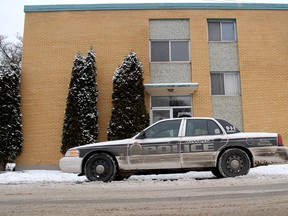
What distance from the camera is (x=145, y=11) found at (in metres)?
17.9

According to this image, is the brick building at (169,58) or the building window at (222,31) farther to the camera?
the building window at (222,31)

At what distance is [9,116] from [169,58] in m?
8.10

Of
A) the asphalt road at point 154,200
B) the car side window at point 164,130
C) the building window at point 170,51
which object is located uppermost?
the building window at point 170,51

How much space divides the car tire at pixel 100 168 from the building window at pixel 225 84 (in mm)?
9859

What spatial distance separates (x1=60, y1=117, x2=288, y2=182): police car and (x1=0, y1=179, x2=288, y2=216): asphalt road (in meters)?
1.30

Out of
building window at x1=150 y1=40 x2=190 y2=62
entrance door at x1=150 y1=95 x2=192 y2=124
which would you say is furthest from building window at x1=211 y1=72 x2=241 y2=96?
building window at x1=150 y1=40 x2=190 y2=62

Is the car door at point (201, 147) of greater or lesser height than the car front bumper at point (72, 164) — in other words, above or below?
above

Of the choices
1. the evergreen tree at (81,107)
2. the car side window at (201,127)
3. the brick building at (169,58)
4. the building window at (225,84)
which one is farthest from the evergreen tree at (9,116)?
the car side window at (201,127)

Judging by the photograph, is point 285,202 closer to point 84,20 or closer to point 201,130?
point 201,130

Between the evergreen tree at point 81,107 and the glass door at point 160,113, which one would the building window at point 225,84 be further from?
the evergreen tree at point 81,107

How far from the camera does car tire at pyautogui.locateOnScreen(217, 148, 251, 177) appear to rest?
28.7ft

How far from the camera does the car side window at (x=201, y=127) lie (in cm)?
915

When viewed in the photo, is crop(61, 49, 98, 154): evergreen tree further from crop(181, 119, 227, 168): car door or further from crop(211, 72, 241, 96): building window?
crop(181, 119, 227, 168): car door

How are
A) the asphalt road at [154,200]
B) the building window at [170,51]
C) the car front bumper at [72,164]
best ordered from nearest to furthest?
the asphalt road at [154,200], the car front bumper at [72,164], the building window at [170,51]
